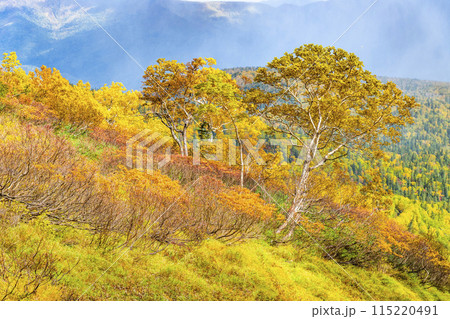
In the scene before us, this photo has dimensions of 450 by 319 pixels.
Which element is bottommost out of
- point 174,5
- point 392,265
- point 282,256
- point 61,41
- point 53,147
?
point 392,265

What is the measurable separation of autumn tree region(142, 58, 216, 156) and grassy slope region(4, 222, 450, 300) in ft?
37.8

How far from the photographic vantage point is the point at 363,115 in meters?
11.2

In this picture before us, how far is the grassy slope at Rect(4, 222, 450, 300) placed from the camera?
4334mm

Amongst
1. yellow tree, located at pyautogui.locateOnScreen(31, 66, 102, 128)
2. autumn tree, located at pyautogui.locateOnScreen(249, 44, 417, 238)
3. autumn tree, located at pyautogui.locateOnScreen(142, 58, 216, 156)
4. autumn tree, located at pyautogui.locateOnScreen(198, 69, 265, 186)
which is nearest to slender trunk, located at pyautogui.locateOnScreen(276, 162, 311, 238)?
autumn tree, located at pyautogui.locateOnScreen(249, 44, 417, 238)

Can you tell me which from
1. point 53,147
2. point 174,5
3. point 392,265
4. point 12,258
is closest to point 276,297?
point 12,258

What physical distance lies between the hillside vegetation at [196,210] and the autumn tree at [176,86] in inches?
3.2

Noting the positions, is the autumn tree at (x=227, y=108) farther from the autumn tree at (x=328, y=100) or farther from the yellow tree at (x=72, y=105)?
the yellow tree at (x=72, y=105)

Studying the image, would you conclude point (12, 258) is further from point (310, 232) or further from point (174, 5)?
point (174, 5)

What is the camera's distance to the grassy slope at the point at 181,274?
4334 millimetres

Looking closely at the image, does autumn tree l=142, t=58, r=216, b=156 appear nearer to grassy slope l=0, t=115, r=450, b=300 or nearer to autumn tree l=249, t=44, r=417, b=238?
autumn tree l=249, t=44, r=417, b=238

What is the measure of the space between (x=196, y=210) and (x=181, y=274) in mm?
2370

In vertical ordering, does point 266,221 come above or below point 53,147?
below

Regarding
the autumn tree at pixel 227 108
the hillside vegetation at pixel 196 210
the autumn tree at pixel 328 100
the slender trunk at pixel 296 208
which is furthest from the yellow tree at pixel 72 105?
the slender trunk at pixel 296 208
